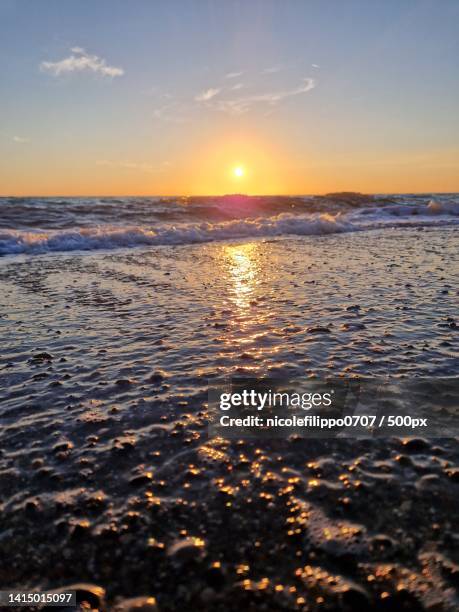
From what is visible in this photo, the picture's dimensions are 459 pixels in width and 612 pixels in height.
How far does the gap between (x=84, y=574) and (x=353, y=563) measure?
1364mm

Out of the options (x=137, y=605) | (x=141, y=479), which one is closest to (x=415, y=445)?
(x=141, y=479)

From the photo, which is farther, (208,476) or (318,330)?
(318,330)

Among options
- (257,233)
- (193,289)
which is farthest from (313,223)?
(193,289)

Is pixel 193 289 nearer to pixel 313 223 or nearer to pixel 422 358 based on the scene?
pixel 422 358

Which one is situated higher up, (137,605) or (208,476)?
(208,476)

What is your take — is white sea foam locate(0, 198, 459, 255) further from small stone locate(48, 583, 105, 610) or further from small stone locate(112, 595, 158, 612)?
small stone locate(112, 595, 158, 612)

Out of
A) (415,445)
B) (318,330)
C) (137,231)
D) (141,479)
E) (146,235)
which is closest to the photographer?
(141,479)

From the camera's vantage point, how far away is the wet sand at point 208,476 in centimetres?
202

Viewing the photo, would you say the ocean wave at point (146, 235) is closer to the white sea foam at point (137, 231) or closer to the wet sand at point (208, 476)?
the white sea foam at point (137, 231)

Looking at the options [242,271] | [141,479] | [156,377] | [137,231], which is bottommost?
[141,479]

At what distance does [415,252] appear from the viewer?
500 inches

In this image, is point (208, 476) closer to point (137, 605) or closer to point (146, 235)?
point (137, 605)

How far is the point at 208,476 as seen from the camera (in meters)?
2.73

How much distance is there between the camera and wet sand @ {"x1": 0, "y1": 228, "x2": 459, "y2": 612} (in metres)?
2.02
